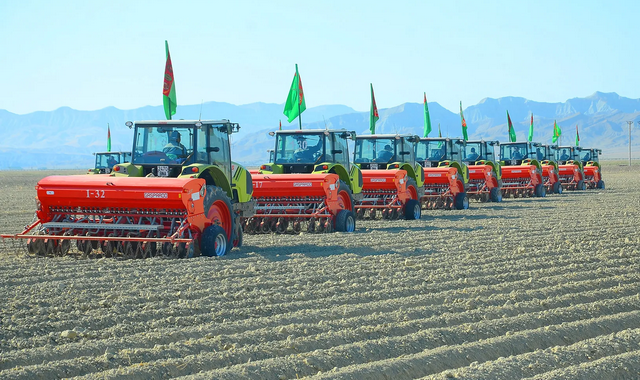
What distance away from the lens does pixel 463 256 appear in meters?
10.5

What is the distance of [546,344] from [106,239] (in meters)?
5.72

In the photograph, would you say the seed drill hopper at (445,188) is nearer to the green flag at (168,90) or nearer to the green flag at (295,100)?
the green flag at (295,100)

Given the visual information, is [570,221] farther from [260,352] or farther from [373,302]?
[260,352]

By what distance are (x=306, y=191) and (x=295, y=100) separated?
572cm

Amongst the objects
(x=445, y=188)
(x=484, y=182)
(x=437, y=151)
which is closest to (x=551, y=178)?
(x=484, y=182)

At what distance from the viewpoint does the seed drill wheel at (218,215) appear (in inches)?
398

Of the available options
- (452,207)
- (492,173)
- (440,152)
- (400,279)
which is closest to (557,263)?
(400,279)

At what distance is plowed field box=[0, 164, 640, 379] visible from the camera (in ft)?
17.6

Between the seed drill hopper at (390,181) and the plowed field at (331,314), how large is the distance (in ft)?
18.2

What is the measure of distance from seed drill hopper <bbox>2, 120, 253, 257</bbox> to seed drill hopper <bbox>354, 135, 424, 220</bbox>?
6000mm

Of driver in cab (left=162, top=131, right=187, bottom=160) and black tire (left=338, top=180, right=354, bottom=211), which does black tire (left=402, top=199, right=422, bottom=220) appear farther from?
driver in cab (left=162, top=131, right=187, bottom=160)

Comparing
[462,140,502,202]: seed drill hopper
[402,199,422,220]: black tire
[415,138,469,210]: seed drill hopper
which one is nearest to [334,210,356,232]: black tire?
[402,199,422,220]: black tire

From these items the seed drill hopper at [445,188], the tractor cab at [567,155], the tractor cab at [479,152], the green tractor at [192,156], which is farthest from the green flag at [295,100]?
the tractor cab at [567,155]

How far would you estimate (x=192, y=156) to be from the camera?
11.0m
